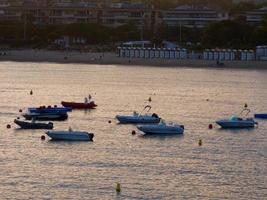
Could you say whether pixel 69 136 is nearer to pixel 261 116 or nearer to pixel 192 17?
pixel 261 116

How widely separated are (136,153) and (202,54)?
248 feet

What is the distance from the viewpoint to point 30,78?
3479 inches

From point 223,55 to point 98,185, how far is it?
266 feet

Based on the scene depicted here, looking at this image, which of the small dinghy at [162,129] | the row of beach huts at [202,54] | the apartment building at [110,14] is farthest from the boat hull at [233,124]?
the apartment building at [110,14]

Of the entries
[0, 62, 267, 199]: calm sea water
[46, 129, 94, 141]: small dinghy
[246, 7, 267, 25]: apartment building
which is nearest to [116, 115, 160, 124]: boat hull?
[0, 62, 267, 199]: calm sea water

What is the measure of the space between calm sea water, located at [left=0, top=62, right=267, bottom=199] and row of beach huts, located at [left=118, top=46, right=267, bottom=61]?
38.7 meters

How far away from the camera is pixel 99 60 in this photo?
116 metres

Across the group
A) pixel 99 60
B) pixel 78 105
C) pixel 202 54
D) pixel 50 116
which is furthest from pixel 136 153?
pixel 202 54

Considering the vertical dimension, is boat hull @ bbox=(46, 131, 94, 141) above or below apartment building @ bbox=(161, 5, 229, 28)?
below

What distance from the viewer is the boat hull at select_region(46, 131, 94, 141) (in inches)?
1772

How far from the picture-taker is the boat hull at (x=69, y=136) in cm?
4500

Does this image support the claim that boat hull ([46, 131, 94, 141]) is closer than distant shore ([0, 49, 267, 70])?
Yes

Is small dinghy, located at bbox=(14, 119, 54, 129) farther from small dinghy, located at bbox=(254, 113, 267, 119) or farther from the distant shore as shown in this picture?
the distant shore

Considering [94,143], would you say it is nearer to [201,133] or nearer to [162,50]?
[201,133]
